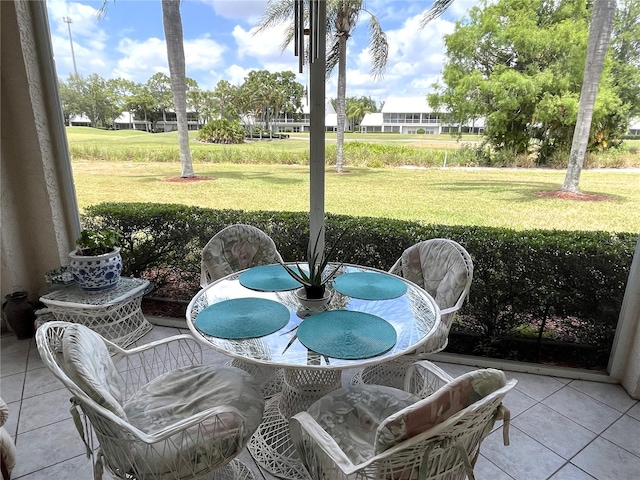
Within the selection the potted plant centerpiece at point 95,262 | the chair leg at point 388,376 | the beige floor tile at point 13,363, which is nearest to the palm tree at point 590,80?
the chair leg at point 388,376

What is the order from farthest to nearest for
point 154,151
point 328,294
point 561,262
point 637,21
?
point 154,151 < point 561,262 < point 637,21 < point 328,294

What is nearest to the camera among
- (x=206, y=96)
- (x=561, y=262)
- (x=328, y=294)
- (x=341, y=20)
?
(x=328, y=294)

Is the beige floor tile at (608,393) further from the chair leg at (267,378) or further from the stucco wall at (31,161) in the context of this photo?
the stucco wall at (31,161)

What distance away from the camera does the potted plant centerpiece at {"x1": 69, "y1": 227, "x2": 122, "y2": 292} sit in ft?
8.77

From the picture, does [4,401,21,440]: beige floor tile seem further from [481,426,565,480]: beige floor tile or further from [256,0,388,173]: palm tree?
[256,0,388,173]: palm tree

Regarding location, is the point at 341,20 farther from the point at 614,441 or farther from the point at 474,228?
the point at 614,441

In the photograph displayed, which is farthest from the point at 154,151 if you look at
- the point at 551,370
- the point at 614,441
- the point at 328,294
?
the point at 614,441

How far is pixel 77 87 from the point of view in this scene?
314cm

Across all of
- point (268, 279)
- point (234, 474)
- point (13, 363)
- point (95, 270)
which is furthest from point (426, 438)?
point (13, 363)

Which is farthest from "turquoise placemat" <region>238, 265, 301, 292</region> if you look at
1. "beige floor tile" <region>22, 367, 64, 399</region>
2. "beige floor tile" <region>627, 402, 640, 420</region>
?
"beige floor tile" <region>627, 402, 640, 420</region>

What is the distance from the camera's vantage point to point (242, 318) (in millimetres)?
1643

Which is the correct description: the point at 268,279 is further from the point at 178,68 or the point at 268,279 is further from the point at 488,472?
the point at 178,68

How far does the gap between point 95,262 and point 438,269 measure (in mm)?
2399

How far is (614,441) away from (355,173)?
7.54 ft
